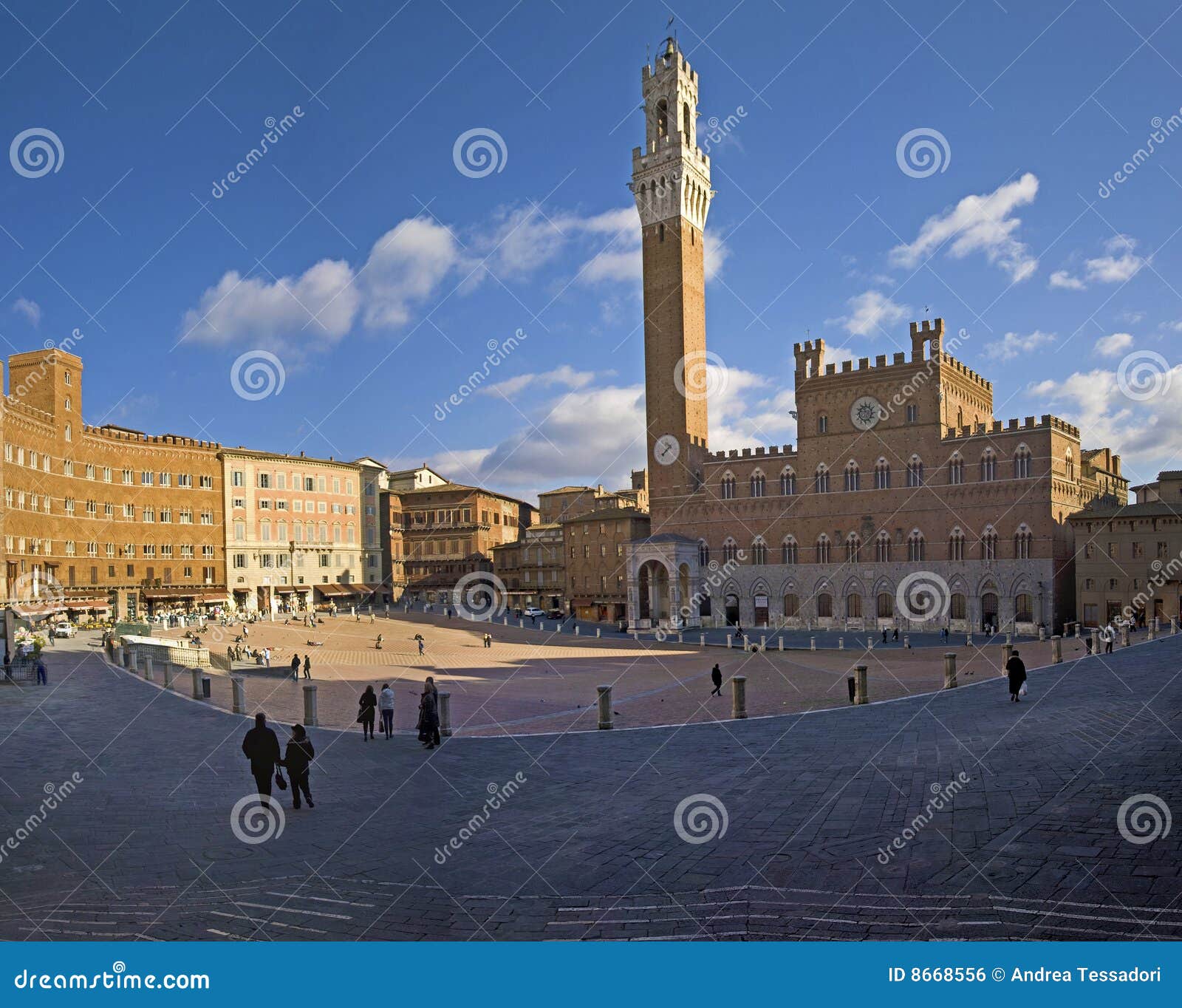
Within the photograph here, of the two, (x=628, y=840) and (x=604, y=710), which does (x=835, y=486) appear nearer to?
(x=604, y=710)

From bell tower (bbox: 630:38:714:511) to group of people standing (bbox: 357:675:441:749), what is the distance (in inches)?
1711

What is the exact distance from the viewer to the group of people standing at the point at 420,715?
A: 14.5 metres

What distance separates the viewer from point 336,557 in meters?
66.5

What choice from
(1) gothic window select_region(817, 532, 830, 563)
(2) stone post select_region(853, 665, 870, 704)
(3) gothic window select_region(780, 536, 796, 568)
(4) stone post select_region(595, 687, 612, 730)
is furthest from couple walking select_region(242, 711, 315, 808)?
(3) gothic window select_region(780, 536, 796, 568)

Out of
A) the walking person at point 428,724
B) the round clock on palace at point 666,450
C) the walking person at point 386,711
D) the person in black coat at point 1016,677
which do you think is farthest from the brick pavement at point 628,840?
the round clock on palace at point 666,450

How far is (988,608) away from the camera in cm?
4581

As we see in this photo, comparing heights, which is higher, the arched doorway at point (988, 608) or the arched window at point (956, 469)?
the arched window at point (956, 469)

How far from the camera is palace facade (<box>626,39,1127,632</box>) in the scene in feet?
149

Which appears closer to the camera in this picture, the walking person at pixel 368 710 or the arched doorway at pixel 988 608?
the walking person at pixel 368 710

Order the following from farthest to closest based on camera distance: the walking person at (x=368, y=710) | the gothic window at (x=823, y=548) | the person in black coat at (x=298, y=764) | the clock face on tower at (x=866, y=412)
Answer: the gothic window at (x=823, y=548)
the clock face on tower at (x=866, y=412)
the walking person at (x=368, y=710)
the person in black coat at (x=298, y=764)

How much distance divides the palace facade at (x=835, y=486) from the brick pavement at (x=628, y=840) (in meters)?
33.5

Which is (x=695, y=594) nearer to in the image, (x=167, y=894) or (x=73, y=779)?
(x=73, y=779)

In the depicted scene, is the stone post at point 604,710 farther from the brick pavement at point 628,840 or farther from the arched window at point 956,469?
the arched window at point 956,469

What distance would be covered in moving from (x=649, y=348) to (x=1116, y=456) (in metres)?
36.1
